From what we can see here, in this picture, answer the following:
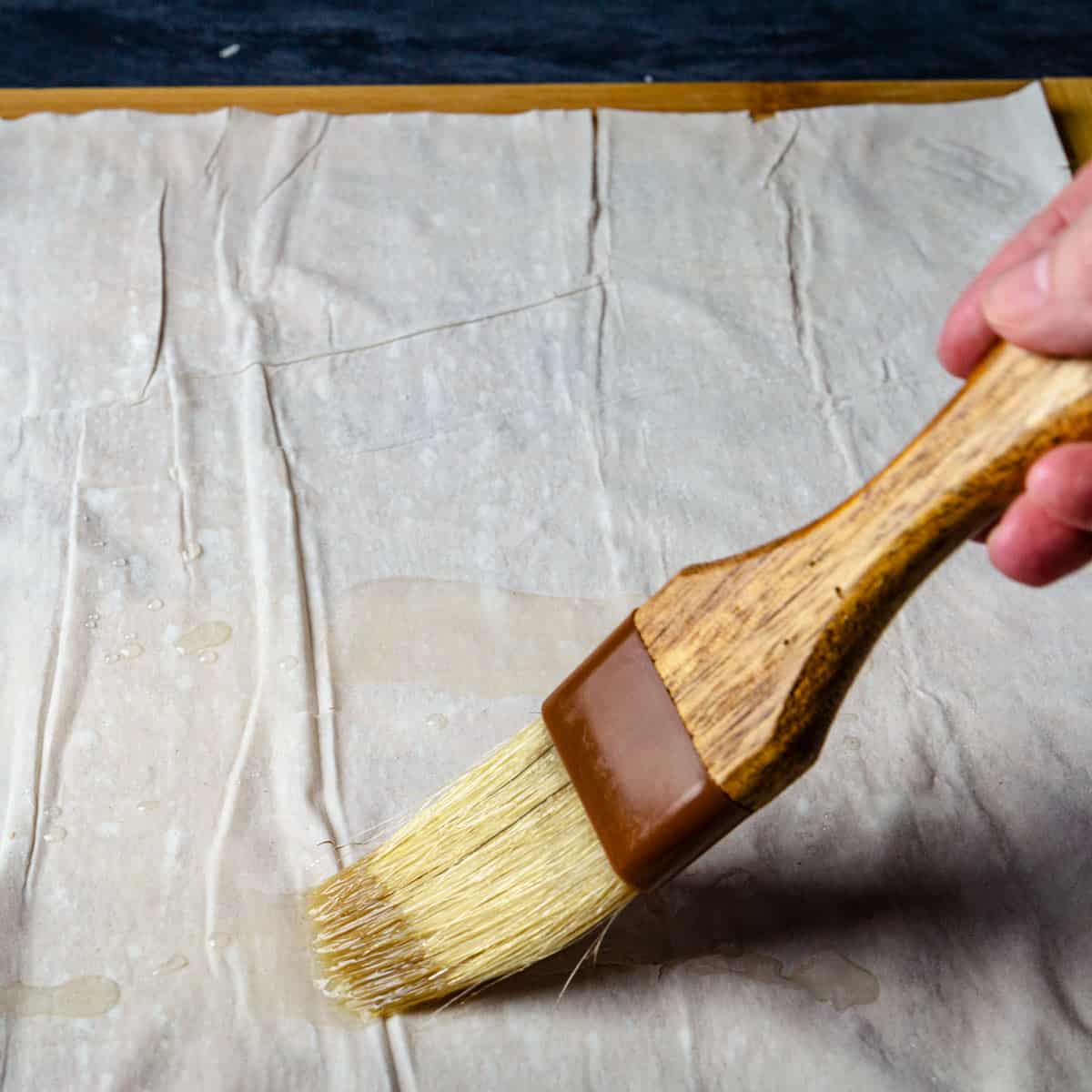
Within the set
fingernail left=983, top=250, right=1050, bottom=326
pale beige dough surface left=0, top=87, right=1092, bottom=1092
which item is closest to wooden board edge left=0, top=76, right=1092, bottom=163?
pale beige dough surface left=0, top=87, right=1092, bottom=1092

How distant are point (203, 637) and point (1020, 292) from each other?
606mm

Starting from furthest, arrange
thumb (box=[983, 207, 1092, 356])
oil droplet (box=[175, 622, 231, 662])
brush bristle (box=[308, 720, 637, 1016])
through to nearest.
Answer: oil droplet (box=[175, 622, 231, 662])
brush bristle (box=[308, 720, 637, 1016])
thumb (box=[983, 207, 1092, 356])

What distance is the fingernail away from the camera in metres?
0.60

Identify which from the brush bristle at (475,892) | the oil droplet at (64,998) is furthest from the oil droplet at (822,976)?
the oil droplet at (64,998)

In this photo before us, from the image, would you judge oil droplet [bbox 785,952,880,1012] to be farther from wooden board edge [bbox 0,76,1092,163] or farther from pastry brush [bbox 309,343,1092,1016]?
wooden board edge [bbox 0,76,1092,163]

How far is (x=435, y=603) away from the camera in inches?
37.6

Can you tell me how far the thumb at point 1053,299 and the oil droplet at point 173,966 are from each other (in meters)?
0.61

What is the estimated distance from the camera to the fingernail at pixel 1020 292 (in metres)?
0.60

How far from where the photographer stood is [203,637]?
0.92 meters

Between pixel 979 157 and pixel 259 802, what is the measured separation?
94cm

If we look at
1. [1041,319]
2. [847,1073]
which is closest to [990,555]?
[1041,319]

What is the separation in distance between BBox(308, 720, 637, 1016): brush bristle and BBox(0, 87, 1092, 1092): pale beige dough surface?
4 centimetres

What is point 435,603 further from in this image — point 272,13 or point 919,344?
point 272,13

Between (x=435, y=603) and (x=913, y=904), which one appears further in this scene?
(x=435, y=603)
